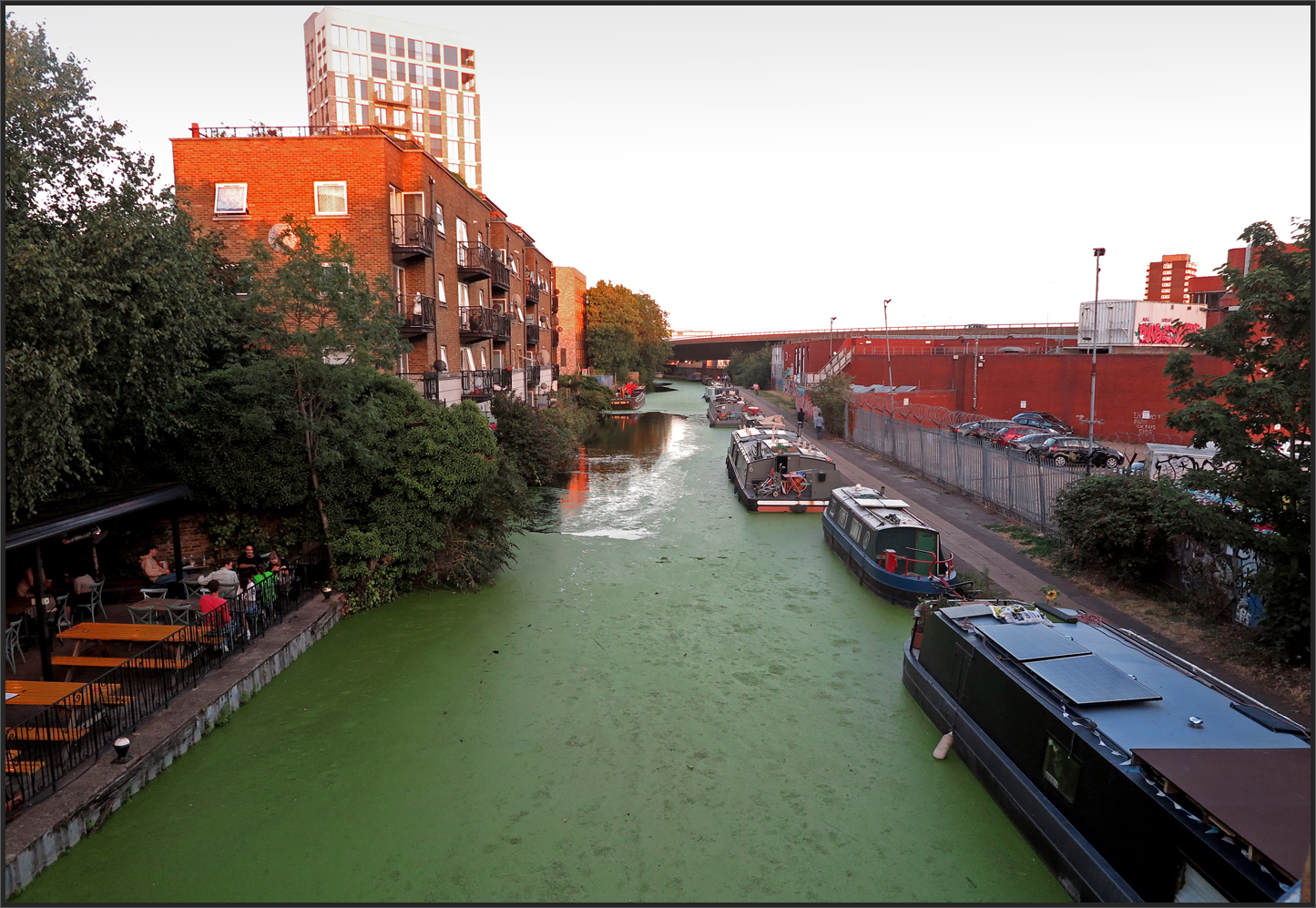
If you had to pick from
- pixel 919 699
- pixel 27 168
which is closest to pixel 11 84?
pixel 27 168

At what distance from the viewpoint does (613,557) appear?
1998 cm

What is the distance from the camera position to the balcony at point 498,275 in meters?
29.4

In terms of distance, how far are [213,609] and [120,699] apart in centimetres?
232

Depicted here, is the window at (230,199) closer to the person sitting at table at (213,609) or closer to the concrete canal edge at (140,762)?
the person sitting at table at (213,609)

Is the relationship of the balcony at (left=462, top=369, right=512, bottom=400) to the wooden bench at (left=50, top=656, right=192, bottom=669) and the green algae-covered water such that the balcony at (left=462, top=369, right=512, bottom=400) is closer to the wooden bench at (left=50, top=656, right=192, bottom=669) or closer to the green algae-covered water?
the green algae-covered water

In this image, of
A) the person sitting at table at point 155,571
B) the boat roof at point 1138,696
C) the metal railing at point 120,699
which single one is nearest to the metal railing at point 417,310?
the person sitting at table at point 155,571

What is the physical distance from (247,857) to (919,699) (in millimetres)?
8820

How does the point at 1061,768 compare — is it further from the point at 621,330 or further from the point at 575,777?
the point at 621,330

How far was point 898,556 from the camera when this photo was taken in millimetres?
15812

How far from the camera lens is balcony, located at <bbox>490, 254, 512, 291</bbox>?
96.5ft

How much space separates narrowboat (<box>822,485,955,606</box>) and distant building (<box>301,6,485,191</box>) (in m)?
67.2

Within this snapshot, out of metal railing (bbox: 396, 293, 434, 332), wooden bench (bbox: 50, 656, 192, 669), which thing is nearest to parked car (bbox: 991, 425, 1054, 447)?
metal railing (bbox: 396, 293, 434, 332)

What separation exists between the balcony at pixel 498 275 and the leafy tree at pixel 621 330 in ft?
162

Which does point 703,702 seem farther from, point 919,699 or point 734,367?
point 734,367
